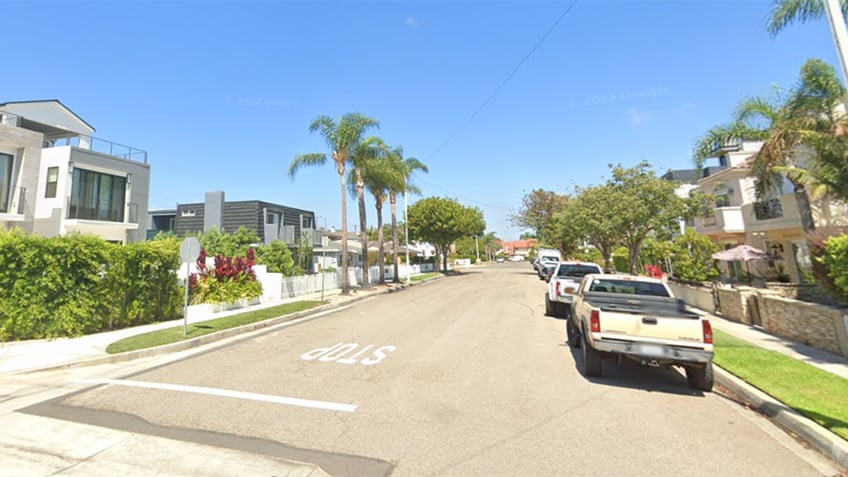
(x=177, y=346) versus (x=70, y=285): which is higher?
(x=70, y=285)

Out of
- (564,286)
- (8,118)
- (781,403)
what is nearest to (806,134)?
(564,286)

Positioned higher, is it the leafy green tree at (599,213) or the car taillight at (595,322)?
the leafy green tree at (599,213)

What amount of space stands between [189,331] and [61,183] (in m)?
16.4

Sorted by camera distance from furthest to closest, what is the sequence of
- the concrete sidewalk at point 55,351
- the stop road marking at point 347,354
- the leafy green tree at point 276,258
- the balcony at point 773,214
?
1. the leafy green tree at point 276,258
2. the balcony at point 773,214
3. the stop road marking at point 347,354
4. the concrete sidewalk at point 55,351

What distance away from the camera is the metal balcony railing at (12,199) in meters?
17.3

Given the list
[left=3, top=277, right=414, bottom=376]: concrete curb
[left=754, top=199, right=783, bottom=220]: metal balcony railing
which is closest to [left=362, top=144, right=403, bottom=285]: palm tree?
[left=3, top=277, right=414, bottom=376]: concrete curb

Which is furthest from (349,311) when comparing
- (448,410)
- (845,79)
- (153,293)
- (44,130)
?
(44,130)

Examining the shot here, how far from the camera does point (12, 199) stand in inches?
696

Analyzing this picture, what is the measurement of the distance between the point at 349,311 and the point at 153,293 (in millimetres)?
6921

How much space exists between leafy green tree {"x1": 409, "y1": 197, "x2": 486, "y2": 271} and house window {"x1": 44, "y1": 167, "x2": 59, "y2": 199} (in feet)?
93.5

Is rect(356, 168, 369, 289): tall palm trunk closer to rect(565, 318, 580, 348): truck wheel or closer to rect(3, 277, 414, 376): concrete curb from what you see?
rect(3, 277, 414, 376): concrete curb

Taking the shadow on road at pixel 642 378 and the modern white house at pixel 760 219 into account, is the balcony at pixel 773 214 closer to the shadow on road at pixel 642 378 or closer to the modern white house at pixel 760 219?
the modern white house at pixel 760 219

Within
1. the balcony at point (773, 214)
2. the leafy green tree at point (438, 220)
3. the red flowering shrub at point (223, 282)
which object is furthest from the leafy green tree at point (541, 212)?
the red flowering shrub at point (223, 282)

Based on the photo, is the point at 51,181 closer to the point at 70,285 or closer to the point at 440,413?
the point at 70,285
